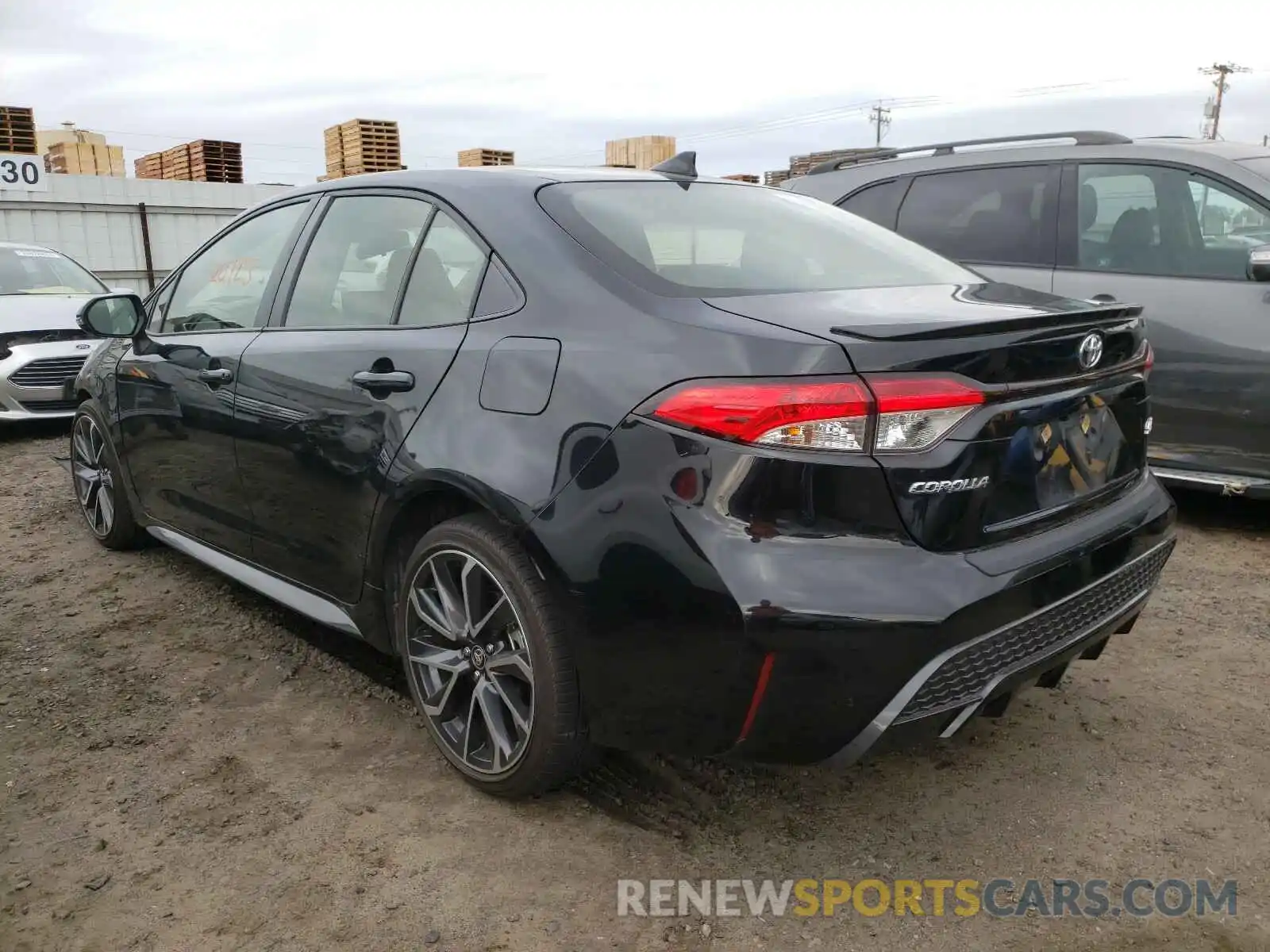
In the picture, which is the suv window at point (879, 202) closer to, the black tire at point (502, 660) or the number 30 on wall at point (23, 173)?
the black tire at point (502, 660)

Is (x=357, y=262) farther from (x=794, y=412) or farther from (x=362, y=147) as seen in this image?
(x=362, y=147)

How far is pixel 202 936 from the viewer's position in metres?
2.12

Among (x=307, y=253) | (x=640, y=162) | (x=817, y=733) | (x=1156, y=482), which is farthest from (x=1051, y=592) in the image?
(x=640, y=162)

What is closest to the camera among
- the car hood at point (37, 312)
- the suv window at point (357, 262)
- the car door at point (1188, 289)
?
the suv window at point (357, 262)

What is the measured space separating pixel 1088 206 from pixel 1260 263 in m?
0.90

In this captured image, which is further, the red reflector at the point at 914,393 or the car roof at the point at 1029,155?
the car roof at the point at 1029,155

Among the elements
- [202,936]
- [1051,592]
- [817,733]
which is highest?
[1051,592]

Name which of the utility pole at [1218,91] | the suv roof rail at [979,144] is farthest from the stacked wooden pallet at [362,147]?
the utility pole at [1218,91]

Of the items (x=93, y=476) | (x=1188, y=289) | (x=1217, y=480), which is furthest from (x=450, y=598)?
(x=1188, y=289)

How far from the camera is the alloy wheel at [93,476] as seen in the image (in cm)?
446

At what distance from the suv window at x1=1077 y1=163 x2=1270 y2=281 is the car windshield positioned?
772 cm

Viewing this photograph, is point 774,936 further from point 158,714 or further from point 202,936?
point 158,714

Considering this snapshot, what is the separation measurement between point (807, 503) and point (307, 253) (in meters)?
2.00

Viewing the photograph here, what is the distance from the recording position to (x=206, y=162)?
19562mm
